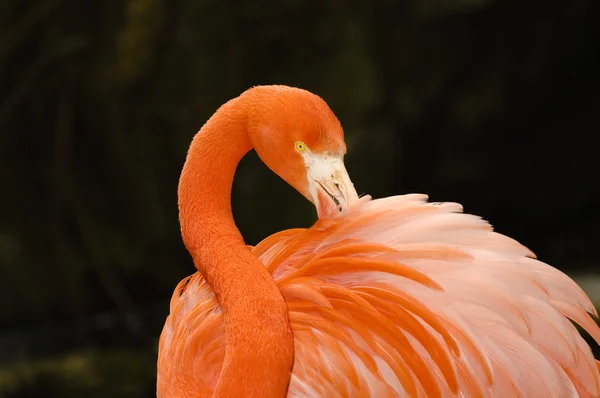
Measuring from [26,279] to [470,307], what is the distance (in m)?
2.87

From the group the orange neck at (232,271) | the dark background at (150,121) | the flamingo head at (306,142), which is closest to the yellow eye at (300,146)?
the flamingo head at (306,142)

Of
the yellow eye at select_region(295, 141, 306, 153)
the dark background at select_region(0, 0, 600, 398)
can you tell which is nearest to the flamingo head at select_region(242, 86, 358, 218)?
the yellow eye at select_region(295, 141, 306, 153)

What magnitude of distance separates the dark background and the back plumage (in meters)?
2.24

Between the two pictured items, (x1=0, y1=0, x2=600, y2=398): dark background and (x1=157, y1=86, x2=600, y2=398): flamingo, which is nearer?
(x1=157, y1=86, x2=600, y2=398): flamingo

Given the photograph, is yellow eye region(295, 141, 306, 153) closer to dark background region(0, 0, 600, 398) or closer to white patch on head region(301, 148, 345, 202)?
white patch on head region(301, 148, 345, 202)

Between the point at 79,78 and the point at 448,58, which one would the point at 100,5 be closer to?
the point at 79,78

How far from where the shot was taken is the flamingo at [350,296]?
1586mm

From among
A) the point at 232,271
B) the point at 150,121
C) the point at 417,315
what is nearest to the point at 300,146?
the point at 232,271

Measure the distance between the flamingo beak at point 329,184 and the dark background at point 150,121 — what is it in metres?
2.34

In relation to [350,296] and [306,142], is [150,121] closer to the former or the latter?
[306,142]

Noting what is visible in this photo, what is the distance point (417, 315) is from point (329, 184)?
0.34m

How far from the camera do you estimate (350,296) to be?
1.61 m

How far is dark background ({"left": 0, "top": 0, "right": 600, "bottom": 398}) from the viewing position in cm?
381

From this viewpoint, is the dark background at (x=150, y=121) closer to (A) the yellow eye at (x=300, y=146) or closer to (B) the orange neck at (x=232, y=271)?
(B) the orange neck at (x=232, y=271)
